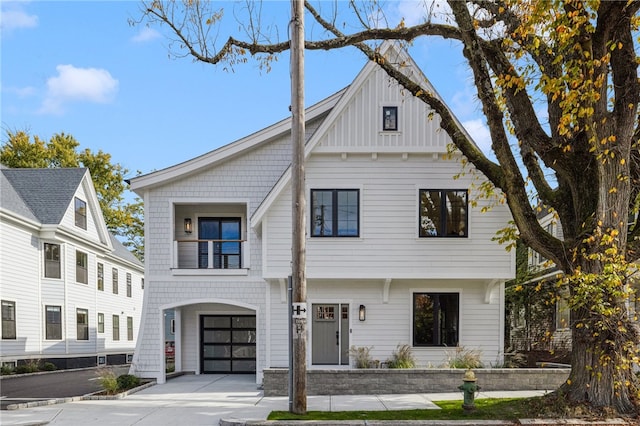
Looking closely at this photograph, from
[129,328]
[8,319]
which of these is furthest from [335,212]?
[129,328]

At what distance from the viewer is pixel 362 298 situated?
11766mm

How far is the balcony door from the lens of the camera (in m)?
13.5

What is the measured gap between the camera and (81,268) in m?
21.0

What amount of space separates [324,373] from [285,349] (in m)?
2.03

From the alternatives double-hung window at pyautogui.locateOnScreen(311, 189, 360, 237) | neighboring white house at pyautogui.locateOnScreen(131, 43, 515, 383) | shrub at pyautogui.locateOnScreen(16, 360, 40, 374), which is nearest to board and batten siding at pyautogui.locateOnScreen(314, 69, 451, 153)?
neighboring white house at pyautogui.locateOnScreen(131, 43, 515, 383)

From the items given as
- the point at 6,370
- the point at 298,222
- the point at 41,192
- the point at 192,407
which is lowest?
the point at 6,370

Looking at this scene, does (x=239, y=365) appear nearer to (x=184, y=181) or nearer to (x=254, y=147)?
(x=184, y=181)

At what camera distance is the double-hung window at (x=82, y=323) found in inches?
801

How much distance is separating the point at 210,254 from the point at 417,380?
22.9 ft

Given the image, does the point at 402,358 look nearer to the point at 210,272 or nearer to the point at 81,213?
the point at 210,272

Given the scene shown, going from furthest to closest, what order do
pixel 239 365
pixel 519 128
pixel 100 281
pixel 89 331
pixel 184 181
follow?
1. pixel 100 281
2. pixel 89 331
3. pixel 239 365
4. pixel 184 181
5. pixel 519 128

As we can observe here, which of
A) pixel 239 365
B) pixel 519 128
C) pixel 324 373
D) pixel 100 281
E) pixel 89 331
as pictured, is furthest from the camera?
pixel 100 281

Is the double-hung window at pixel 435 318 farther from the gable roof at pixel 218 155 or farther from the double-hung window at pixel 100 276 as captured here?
the double-hung window at pixel 100 276

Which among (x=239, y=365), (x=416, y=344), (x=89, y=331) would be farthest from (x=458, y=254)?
(x=89, y=331)
